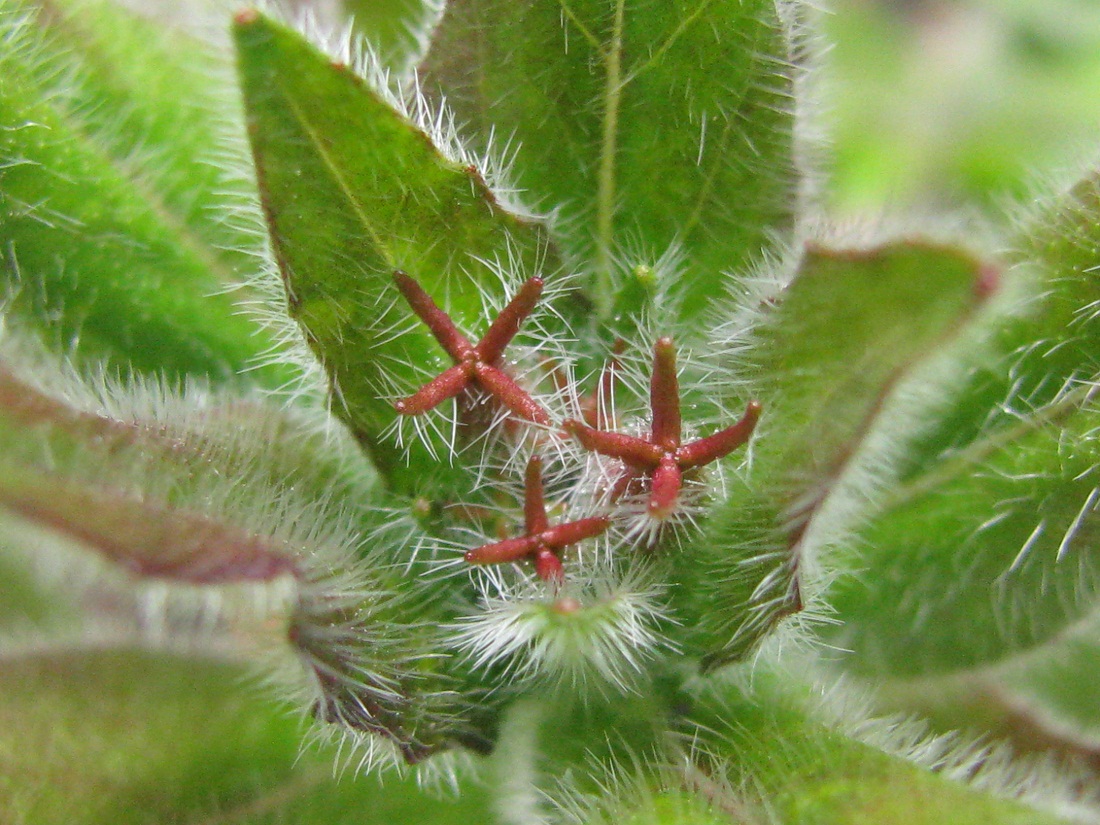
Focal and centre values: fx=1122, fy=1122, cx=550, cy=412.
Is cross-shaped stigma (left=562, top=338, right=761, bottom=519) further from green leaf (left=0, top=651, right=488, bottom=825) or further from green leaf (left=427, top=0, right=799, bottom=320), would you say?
green leaf (left=0, top=651, right=488, bottom=825)

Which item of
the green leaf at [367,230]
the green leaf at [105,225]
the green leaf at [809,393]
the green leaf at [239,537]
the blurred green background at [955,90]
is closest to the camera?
the green leaf at [809,393]

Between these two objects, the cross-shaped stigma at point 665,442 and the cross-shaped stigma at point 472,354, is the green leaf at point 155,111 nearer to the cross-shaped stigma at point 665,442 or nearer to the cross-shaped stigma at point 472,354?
the cross-shaped stigma at point 472,354

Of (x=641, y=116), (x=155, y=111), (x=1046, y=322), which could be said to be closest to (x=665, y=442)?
(x=641, y=116)

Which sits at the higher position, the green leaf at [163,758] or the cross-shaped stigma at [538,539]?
the cross-shaped stigma at [538,539]

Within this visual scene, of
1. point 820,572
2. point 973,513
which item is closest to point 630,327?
point 820,572

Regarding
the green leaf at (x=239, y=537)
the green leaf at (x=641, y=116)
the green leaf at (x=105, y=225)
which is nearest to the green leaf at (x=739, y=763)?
the green leaf at (x=239, y=537)

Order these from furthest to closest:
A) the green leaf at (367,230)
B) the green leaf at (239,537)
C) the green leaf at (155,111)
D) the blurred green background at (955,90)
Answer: the blurred green background at (955,90) → the green leaf at (155,111) → the green leaf at (239,537) → the green leaf at (367,230)
